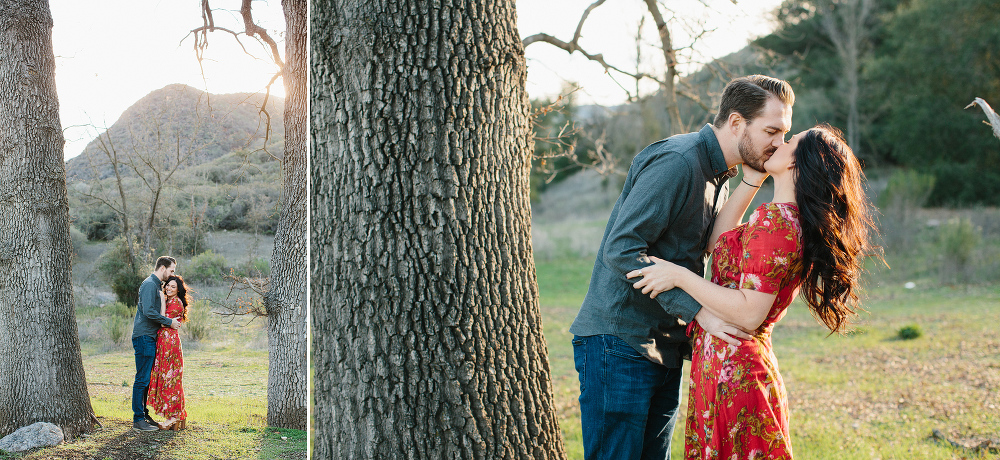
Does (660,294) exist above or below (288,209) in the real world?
below

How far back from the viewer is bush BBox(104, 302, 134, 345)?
8.14 ft

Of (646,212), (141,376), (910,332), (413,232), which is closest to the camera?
(413,232)

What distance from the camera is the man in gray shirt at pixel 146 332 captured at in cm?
245

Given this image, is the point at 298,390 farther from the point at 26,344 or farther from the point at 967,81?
the point at 967,81

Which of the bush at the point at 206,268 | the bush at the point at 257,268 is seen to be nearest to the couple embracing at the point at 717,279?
the bush at the point at 257,268

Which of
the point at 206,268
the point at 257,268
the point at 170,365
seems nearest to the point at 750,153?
the point at 257,268

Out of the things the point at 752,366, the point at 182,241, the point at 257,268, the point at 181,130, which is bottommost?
the point at 752,366

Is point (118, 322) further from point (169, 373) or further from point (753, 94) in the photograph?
point (753, 94)

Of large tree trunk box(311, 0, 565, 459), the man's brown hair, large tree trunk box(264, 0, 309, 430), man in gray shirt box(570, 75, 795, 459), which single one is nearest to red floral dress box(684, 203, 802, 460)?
man in gray shirt box(570, 75, 795, 459)

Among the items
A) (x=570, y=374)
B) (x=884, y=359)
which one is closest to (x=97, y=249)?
(x=570, y=374)

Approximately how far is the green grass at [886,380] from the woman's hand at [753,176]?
306 cm

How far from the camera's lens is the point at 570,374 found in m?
8.52

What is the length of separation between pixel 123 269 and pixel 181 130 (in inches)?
23.5

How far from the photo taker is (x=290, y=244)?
2586mm
